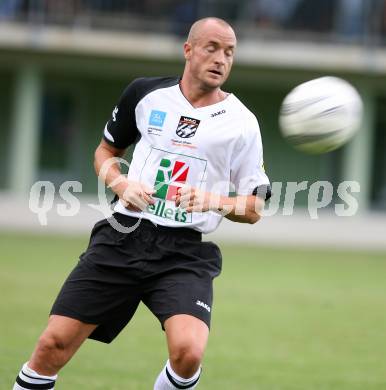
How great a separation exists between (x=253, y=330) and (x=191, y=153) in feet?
17.0

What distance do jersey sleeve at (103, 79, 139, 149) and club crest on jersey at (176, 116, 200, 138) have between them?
0.35m

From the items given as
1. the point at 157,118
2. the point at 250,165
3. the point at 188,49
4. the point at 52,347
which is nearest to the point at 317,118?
the point at 250,165

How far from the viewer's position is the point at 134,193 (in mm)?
5738

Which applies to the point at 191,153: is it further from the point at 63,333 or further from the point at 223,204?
the point at 63,333

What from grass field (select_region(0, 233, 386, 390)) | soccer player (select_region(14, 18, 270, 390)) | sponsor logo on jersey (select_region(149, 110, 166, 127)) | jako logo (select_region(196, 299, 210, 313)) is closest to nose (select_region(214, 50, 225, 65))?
soccer player (select_region(14, 18, 270, 390))

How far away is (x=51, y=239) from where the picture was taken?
68.0ft

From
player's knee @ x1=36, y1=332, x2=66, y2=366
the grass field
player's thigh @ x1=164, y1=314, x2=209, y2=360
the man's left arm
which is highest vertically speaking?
the man's left arm

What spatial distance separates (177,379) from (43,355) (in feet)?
2.45

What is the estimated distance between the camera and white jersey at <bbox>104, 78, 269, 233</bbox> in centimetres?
592

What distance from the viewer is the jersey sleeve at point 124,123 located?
20.3 feet

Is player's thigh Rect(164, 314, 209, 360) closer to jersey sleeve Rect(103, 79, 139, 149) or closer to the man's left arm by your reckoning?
the man's left arm

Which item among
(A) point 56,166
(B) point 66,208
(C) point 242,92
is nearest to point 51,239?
(B) point 66,208

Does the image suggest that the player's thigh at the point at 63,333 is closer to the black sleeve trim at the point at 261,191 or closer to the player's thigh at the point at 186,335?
the player's thigh at the point at 186,335

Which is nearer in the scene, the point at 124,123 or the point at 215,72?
the point at 215,72
